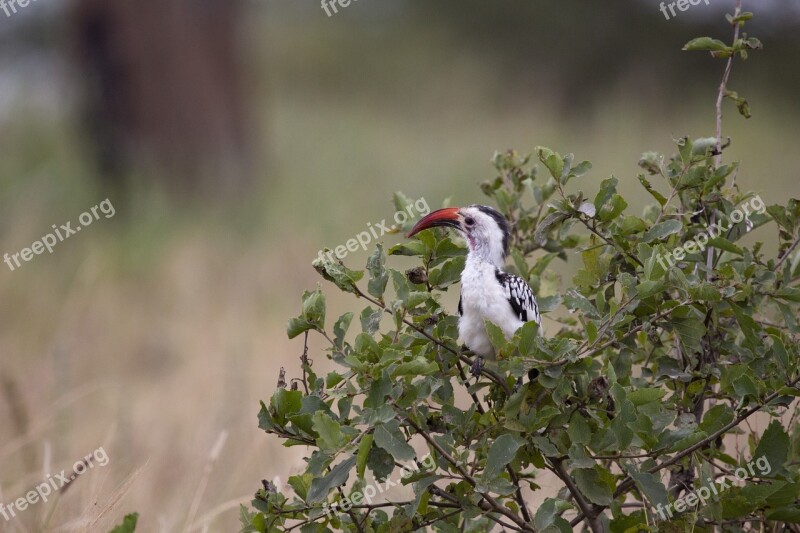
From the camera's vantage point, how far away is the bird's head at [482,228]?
9.65 feet

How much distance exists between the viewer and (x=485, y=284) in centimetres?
279

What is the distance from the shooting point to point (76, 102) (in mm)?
10102

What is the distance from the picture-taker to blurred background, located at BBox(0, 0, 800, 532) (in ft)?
15.4

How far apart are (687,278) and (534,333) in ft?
1.45

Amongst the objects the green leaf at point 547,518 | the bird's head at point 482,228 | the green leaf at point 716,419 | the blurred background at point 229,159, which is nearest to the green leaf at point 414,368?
the green leaf at point 547,518

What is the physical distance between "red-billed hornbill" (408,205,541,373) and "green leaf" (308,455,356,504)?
2.20ft

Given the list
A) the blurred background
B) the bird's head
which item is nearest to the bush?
the bird's head

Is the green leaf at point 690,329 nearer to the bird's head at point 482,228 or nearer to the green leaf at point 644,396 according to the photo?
the green leaf at point 644,396

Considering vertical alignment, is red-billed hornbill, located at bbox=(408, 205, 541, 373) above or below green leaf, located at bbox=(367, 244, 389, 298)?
below

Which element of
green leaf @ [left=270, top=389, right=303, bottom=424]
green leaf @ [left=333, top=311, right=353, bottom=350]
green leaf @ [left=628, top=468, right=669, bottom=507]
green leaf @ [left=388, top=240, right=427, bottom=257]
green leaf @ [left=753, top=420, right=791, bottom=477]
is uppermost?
green leaf @ [left=388, top=240, right=427, bottom=257]

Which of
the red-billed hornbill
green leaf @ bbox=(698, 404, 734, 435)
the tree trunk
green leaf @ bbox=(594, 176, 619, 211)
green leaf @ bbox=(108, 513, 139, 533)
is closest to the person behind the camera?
green leaf @ bbox=(108, 513, 139, 533)

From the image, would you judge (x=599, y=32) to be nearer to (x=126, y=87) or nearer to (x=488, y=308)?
(x=126, y=87)

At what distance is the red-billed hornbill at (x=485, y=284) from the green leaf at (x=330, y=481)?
2.20 ft

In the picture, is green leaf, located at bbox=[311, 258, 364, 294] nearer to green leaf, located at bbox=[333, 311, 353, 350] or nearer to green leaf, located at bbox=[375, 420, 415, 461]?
green leaf, located at bbox=[333, 311, 353, 350]
